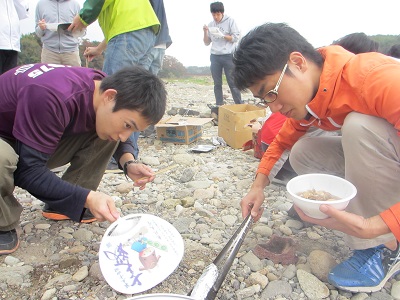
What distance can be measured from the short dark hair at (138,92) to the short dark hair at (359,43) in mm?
1381

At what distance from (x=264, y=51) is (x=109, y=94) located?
2.44 feet

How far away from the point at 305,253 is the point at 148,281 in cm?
78

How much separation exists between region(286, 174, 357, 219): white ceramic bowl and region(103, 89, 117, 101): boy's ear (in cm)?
88

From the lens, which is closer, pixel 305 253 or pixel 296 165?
pixel 305 253

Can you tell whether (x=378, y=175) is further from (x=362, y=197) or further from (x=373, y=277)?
(x=373, y=277)

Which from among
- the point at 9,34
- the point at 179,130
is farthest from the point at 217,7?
the point at 9,34

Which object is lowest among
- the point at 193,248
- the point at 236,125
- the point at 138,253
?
the point at 236,125

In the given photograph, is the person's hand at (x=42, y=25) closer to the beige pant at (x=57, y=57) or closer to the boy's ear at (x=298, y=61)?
the beige pant at (x=57, y=57)

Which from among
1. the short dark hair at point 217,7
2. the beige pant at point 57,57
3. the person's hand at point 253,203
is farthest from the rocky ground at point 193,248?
the short dark hair at point 217,7

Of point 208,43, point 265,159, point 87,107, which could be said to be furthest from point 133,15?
point 208,43

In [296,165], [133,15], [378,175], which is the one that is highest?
[133,15]

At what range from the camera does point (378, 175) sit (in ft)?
4.57

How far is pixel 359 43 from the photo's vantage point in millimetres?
2324

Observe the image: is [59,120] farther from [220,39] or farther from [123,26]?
[220,39]
